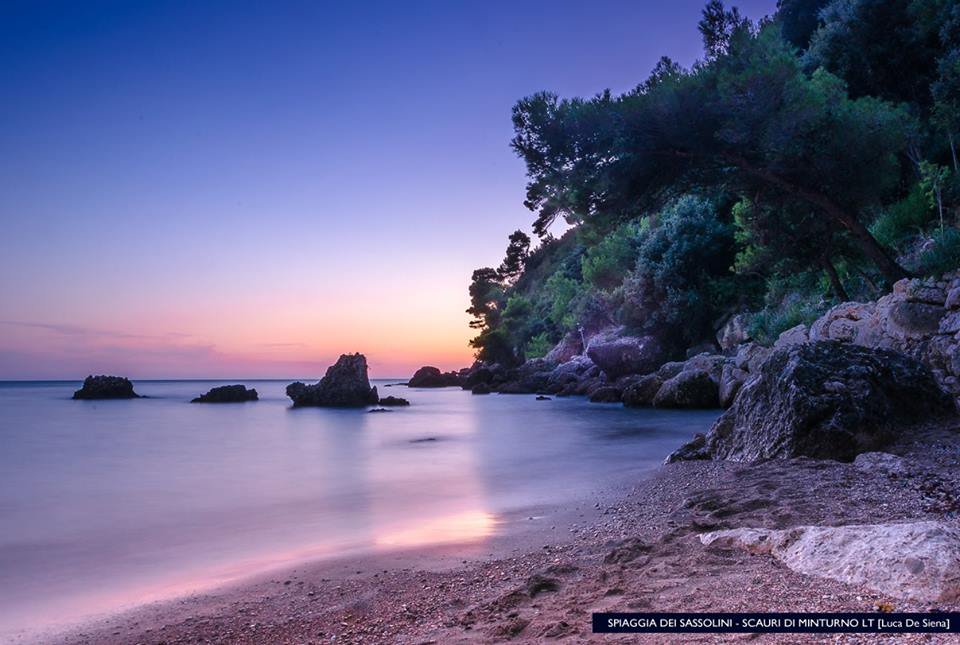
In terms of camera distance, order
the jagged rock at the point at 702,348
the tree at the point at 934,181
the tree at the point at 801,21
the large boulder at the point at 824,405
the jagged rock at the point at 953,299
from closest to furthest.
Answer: the large boulder at the point at 824,405 → the jagged rock at the point at 953,299 → the tree at the point at 934,181 → the jagged rock at the point at 702,348 → the tree at the point at 801,21

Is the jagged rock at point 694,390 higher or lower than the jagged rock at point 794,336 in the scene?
lower

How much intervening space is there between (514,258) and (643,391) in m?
62.4

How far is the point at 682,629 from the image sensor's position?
2.16m

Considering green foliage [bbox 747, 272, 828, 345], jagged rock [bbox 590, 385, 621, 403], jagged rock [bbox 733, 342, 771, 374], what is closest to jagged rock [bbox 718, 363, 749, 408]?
jagged rock [bbox 733, 342, 771, 374]

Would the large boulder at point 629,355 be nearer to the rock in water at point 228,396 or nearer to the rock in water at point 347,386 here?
the rock in water at point 347,386

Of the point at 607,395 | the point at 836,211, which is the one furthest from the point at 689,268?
the point at 836,211

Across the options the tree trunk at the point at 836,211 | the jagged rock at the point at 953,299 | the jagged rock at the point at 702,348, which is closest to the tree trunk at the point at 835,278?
the tree trunk at the point at 836,211

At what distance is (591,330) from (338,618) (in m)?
38.1

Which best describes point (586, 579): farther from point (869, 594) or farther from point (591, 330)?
point (591, 330)

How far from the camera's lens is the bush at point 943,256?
8.89 m

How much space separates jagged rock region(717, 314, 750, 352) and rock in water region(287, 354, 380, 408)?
15.1 meters

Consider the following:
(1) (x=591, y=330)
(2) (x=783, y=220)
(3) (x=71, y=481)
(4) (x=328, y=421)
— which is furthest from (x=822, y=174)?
(1) (x=591, y=330)

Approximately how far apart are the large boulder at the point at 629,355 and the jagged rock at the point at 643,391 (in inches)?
268

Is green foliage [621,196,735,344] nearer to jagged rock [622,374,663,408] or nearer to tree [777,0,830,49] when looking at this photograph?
jagged rock [622,374,663,408]
